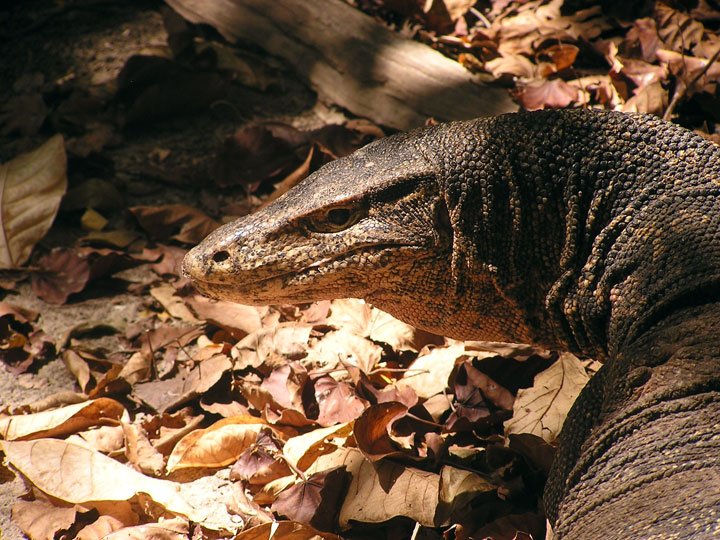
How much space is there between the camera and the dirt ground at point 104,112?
431 centimetres

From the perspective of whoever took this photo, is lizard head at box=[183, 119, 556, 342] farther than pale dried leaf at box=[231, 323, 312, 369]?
Result: No

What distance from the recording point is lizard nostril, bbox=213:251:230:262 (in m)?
3.01

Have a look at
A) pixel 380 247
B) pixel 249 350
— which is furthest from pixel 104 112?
pixel 380 247

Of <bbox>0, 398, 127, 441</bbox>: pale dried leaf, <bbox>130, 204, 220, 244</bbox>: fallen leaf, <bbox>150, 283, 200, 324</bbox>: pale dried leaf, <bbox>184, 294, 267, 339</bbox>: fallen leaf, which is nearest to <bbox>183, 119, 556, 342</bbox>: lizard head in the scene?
<bbox>0, 398, 127, 441</bbox>: pale dried leaf

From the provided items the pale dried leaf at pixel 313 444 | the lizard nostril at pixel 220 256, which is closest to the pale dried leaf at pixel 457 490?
the pale dried leaf at pixel 313 444

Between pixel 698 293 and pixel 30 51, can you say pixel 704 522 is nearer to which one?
pixel 698 293

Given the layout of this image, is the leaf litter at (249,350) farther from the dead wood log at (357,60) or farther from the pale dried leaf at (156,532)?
the dead wood log at (357,60)

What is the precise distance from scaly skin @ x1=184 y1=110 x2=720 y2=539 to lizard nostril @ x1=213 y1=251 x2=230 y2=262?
12 millimetres

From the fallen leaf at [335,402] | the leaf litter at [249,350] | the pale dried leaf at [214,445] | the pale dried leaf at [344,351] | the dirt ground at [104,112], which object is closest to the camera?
the leaf litter at [249,350]

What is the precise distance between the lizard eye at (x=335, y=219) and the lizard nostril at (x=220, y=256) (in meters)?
0.33

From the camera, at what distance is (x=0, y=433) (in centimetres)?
347

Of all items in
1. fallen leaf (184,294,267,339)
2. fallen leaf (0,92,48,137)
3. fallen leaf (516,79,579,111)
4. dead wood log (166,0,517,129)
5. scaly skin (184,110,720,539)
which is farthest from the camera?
fallen leaf (0,92,48,137)

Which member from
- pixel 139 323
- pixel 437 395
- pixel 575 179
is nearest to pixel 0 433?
pixel 139 323

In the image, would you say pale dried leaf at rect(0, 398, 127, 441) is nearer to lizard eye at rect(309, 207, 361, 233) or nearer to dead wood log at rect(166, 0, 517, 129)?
lizard eye at rect(309, 207, 361, 233)
